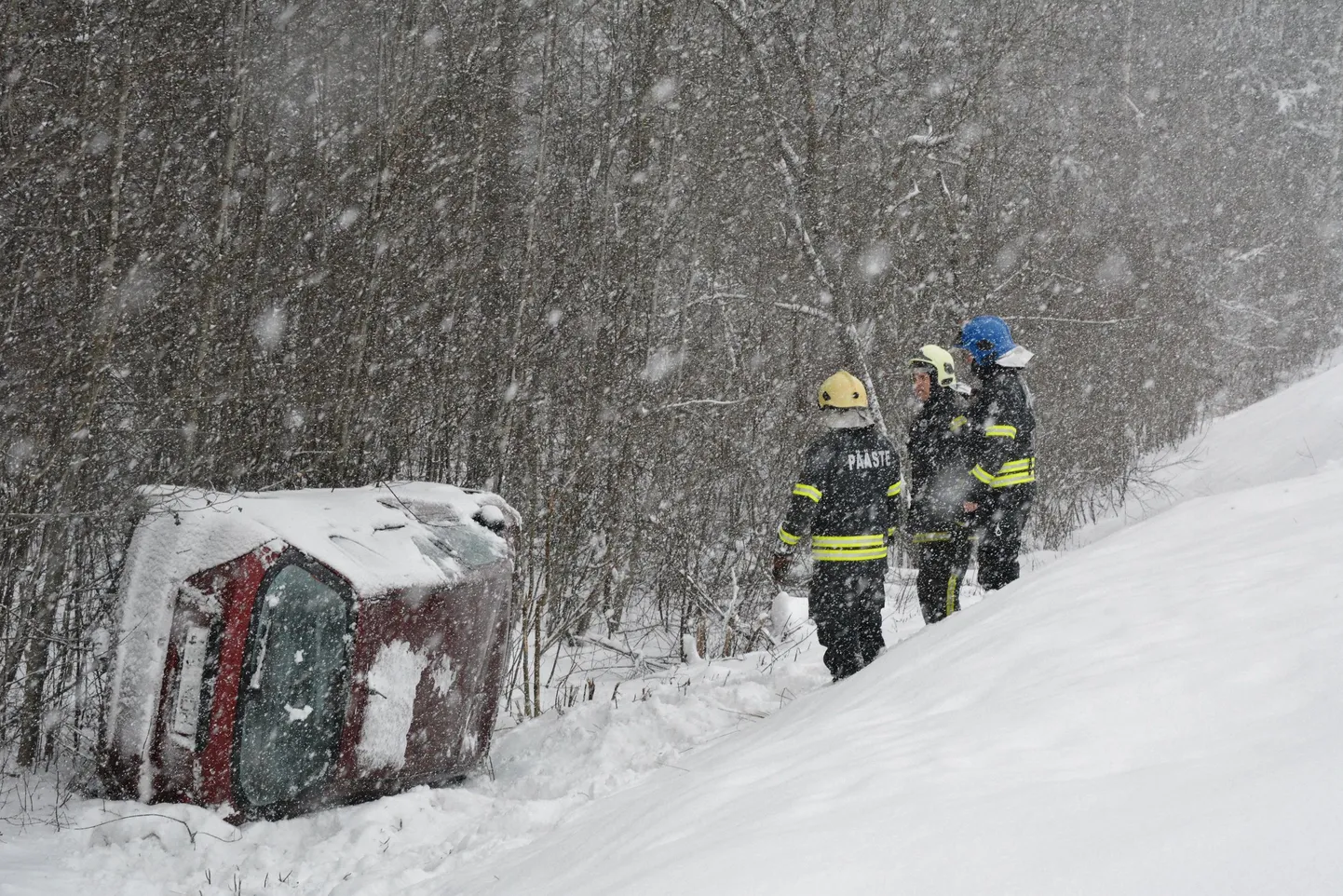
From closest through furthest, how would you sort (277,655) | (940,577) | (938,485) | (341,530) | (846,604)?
(277,655), (341,530), (846,604), (938,485), (940,577)

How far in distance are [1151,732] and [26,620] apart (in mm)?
5005

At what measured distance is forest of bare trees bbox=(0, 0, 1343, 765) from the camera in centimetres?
516

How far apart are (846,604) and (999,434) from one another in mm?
1239

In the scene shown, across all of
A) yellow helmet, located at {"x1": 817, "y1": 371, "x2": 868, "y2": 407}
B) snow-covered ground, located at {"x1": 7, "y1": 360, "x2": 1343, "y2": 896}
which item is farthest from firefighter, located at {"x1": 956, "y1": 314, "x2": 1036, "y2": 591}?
yellow helmet, located at {"x1": 817, "y1": 371, "x2": 868, "y2": 407}

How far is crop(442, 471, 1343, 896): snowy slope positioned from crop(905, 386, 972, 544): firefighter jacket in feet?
4.53

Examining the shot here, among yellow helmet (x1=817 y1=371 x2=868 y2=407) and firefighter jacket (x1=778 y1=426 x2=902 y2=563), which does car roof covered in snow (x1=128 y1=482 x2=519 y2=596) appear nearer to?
firefighter jacket (x1=778 y1=426 x2=902 y2=563)

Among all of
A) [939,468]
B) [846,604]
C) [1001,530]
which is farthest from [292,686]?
[1001,530]

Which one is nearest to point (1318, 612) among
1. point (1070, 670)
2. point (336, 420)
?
point (1070, 670)

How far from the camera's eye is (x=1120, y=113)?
23281mm

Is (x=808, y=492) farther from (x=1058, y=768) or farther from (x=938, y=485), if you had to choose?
(x=1058, y=768)

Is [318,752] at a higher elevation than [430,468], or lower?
lower

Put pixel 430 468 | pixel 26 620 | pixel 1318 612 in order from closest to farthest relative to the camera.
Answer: pixel 1318 612 < pixel 26 620 < pixel 430 468

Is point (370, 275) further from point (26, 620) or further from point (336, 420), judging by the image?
point (26, 620)

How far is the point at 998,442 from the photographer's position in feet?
17.4
